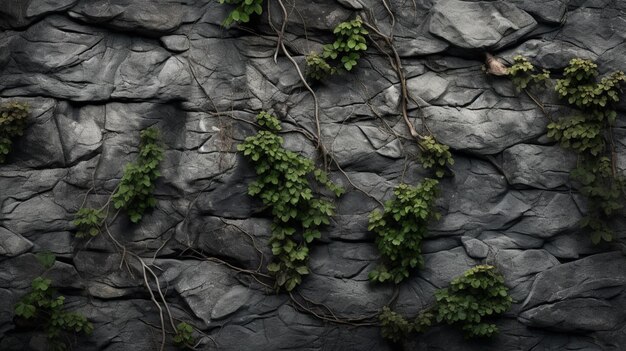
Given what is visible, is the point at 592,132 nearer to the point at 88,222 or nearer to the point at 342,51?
the point at 342,51

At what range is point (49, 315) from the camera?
7488 mm

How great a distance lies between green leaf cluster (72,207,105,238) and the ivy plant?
1.13 ft

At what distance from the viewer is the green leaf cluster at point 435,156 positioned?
765 cm

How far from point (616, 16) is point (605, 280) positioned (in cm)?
220

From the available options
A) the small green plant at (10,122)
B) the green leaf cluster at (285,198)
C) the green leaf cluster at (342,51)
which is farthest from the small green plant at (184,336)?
the green leaf cluster at (342,51)

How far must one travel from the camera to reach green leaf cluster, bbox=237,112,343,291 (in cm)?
Answer: 759

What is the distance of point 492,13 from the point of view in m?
7.78

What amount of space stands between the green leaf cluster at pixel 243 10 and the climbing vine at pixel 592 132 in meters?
2.19

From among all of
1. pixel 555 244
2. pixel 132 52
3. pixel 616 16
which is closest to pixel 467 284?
pixel 555 244

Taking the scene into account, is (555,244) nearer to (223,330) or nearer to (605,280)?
(605,280)

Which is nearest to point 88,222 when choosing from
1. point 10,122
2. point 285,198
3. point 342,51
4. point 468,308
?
point 10,122

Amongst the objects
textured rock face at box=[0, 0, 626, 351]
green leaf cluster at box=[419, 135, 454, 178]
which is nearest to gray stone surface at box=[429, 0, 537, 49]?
textured rock face at box=[0, 0, 626, 351]

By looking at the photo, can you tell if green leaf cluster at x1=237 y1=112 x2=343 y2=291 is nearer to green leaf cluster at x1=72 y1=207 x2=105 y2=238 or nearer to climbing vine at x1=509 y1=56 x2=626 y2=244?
green leaf cluster at x1=72 y1=207 x2=105 y2=238

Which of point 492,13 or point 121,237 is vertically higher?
point 492,13
